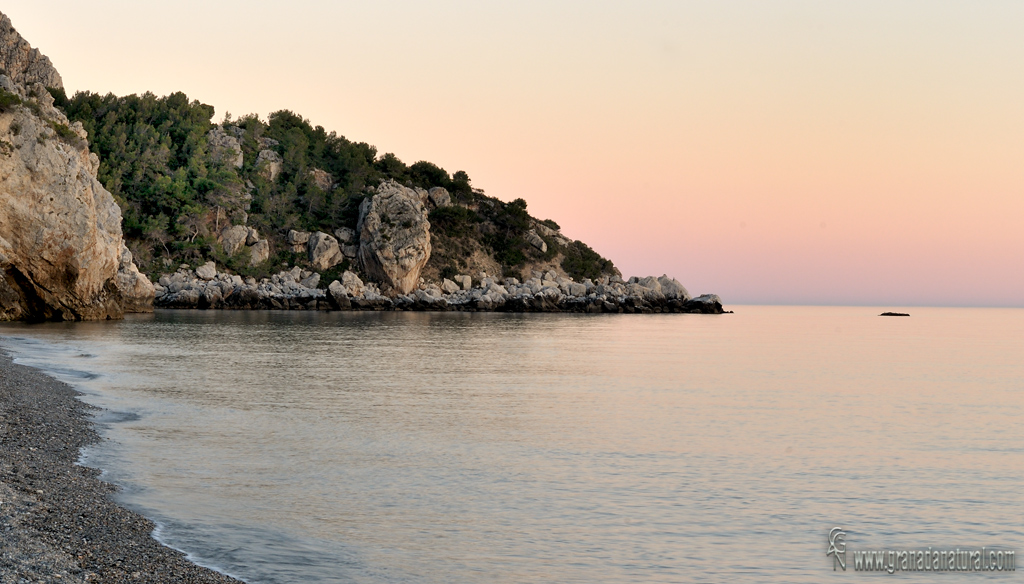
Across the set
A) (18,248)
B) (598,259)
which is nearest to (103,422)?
(18,248)

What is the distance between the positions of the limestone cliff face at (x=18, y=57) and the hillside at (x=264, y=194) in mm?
5937

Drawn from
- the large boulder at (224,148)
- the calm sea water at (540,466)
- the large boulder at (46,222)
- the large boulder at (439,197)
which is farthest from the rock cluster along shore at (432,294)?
the calm sea water at (540,466)

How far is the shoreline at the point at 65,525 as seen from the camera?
6555 millimetres

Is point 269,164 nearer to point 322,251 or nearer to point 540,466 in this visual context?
point 322,251

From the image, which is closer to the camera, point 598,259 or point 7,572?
point 7,572

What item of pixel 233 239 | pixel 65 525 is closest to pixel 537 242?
pixel 233 239

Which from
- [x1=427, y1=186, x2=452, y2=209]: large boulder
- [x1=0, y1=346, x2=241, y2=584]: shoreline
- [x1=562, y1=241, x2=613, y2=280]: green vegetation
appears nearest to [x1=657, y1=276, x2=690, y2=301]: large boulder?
[x1=562, y1=241, x2=613, y2=280]: green vegetation

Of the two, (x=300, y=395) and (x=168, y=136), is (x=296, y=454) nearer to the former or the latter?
(x=300, y=395)

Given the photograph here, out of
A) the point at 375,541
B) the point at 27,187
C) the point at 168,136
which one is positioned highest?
the point at 168,136

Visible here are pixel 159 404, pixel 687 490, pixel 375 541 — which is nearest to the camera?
pixel 375 541

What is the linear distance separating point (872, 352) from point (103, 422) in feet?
130

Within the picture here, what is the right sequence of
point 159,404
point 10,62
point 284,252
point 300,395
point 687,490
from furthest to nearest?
1. point 284,252
2. point 10,62
3. point 300,395
4. point 159,404
5. point 687,490

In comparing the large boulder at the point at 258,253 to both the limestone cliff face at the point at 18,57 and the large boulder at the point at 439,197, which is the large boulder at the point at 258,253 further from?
the large boulder at the point at 439,197

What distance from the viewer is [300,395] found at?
2027cm
